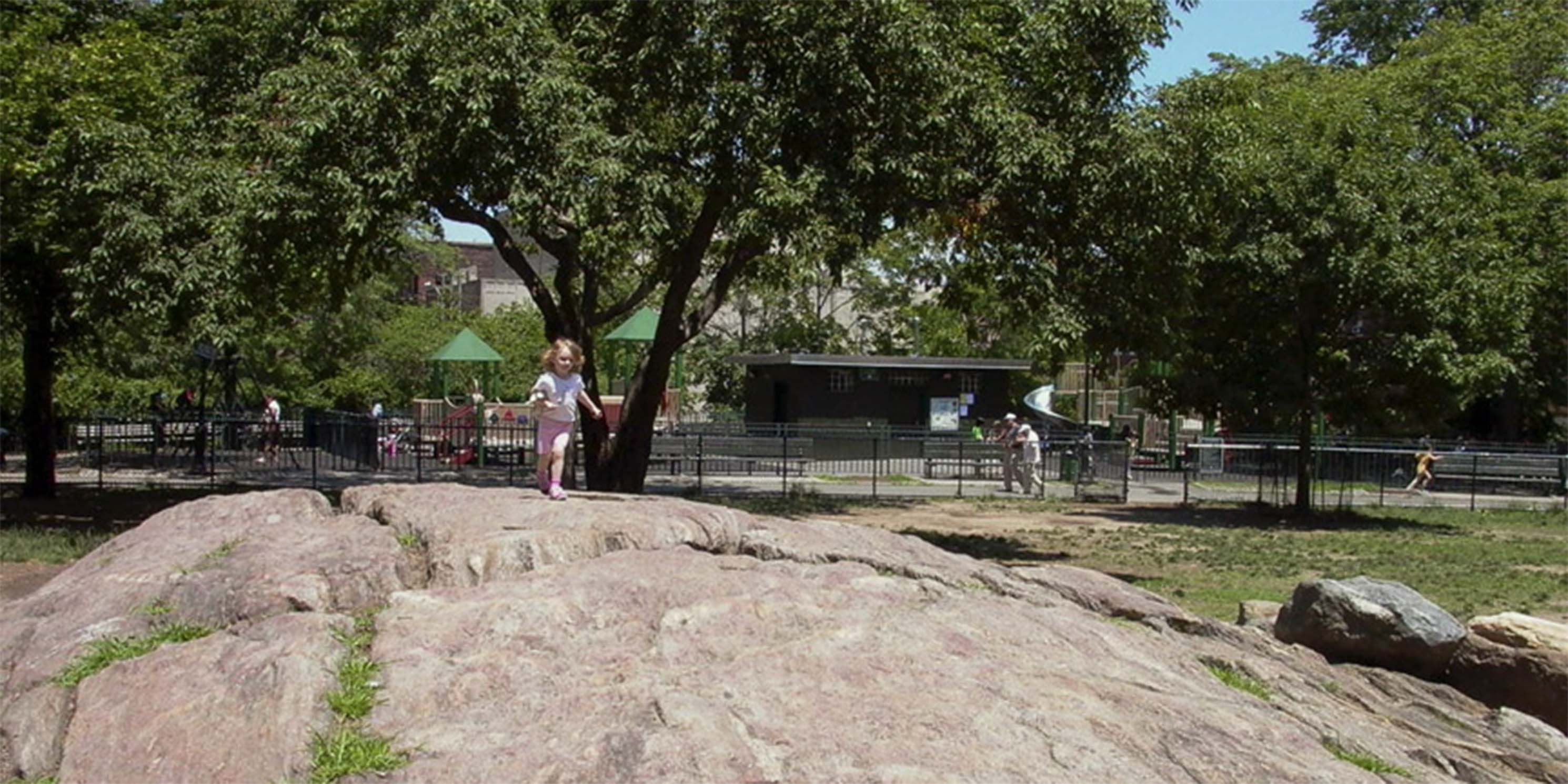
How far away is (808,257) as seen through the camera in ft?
53.0

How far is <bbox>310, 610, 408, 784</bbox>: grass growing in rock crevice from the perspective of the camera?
5.26 metres

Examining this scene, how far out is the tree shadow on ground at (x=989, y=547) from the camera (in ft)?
55.5

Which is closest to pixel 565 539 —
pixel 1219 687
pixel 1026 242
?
pixel 1219 687

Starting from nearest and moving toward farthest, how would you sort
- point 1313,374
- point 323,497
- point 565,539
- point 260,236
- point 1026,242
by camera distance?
point 565,539 < point 323,497 < point 260,236 < point 1026,242 < point 1313,374

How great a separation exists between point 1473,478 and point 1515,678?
20704mm

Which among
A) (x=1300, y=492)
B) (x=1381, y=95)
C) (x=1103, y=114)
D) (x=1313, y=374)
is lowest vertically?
(x=1300, y=492)

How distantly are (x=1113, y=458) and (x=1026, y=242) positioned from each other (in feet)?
40.9

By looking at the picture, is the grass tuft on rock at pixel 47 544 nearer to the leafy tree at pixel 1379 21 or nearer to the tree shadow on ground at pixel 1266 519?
the tree shadow on ground at pixel 1266 519

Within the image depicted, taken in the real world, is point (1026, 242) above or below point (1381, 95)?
below

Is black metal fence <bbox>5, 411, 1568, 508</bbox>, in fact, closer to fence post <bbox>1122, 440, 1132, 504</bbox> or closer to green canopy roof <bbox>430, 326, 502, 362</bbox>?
fence post <bbox>1122, 440, 1132, 504</bbox>

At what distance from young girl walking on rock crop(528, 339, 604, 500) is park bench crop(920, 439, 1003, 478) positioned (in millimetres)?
19863

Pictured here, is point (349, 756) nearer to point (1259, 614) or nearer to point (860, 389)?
point (1259, 614)

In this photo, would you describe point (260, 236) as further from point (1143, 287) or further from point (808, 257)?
point (1143, 287)

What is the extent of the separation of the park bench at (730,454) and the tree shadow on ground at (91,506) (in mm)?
8434
